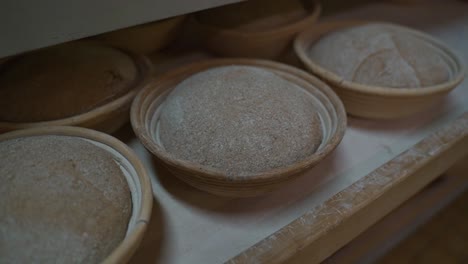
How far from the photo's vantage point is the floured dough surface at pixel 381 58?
0.97 metres

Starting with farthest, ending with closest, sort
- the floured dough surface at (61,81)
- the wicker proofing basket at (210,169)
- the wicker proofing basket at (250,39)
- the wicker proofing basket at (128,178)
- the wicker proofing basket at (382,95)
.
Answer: the wicker proofing basket at (250,39) < the wicker proofing basket at (382,95) < the floured dough surface at (61,81) < the wicker proofing basket at (210,169) < the wicker proofing basket at (128,178)

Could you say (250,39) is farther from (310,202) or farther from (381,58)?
(310,202)

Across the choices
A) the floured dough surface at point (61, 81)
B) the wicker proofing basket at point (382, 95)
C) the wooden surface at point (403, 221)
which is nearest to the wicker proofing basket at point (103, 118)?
the floured dough surface at point (61, 81)

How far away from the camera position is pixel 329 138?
2.56 ft

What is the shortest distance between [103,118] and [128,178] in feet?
0.57

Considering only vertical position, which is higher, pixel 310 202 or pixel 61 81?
pixel 61 81

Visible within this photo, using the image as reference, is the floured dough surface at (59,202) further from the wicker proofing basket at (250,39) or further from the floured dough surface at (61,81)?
the wicker proofing basket at (250,39)

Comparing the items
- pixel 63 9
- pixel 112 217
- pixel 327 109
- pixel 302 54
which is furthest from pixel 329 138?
pixel 63 9

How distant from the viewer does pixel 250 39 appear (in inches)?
41.5

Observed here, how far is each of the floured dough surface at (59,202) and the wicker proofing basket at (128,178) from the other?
2cm

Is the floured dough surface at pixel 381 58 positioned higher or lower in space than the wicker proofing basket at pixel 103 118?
higher

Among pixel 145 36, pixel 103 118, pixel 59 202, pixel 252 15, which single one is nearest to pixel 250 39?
pixel 252 15

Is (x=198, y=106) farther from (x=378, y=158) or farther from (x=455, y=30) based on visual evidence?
(x=455, y=30)

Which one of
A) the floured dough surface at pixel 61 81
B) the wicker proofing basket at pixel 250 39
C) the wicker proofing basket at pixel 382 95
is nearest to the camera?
the floured dough surface at pixel 61 81
